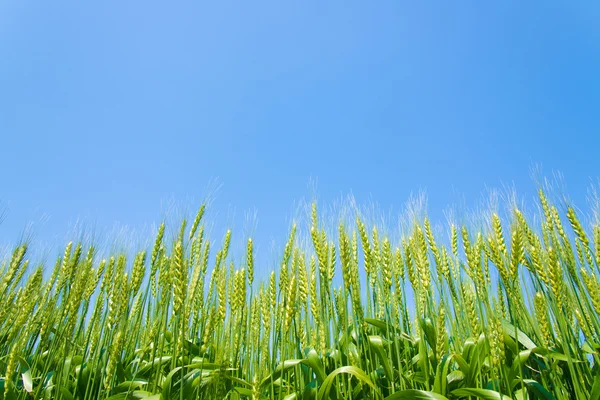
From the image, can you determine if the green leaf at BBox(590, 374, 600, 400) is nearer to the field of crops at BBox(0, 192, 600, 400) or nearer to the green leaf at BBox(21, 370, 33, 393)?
the field of crops at BBox(0, 192, 600, 400)

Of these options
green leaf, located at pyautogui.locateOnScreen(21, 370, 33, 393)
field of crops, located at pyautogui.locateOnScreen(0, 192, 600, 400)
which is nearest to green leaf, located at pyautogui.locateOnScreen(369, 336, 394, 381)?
field of crops, located at pyautogui.locateOnScreen(0, 192, 600, 400)

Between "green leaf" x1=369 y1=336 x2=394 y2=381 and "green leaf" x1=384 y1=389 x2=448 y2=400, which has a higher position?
"green leaf" x1=369 y1=336 x2=394 y2=381

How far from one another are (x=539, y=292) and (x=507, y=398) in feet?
2.89

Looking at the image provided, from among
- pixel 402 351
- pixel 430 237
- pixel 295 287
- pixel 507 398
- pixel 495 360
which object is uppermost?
pixel 430 237

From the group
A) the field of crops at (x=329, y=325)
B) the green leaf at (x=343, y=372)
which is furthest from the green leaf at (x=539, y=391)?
the green leaf at (x=343, y=372)

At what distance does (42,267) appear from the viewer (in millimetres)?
3223

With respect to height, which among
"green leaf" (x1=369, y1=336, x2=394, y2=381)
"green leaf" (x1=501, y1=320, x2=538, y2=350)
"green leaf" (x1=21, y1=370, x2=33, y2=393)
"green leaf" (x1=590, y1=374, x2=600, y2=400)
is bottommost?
"green leaf" (x1=590, y1=374, x2=600, y2=400)

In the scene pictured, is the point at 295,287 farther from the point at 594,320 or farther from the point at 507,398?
the point at 594,320

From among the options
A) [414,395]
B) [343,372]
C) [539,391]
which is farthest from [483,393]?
Answer: [343,372]

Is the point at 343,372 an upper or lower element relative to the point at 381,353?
lower

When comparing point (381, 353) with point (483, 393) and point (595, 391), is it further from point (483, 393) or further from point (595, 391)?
point (595, 391)

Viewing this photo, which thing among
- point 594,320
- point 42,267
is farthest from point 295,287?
point 42,267

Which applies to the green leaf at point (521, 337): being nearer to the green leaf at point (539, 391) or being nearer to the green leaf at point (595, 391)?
the green leaf at point (539, 391)

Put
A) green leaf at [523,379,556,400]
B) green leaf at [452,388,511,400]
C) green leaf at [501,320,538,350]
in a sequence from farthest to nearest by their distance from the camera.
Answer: green leaf at [501,320,538,350], green leaf at [523,379,556,400], green leaf at [452,388,511,400]
